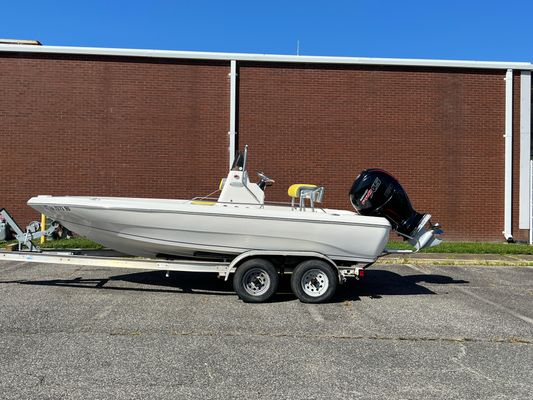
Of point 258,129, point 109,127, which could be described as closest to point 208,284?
point 258,129

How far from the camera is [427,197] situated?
13328 millimetres

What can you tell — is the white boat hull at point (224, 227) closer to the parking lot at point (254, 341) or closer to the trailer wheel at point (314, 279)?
the trailer wheel at point (314, 279)

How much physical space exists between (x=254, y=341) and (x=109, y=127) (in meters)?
9.46

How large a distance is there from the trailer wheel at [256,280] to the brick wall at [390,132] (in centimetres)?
654

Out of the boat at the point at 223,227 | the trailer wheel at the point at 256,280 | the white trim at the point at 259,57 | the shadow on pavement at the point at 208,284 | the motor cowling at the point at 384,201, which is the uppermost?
the white trim at the point at 259,57

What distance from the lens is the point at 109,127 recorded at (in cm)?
1287

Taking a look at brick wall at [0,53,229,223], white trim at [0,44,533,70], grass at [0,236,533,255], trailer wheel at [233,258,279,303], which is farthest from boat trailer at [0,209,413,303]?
white trim at [0,44,533,70]

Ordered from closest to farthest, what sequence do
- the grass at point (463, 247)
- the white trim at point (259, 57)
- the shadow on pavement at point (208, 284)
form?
the shadow on pavement at point (208, 284), the grass at point (463, 247), the white trim at point (259, 57)

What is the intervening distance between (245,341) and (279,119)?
890 cm

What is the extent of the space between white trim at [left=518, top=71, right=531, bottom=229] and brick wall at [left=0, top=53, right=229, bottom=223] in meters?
8.21

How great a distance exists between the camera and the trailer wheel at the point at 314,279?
669cm

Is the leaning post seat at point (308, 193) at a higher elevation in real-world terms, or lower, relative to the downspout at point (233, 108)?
lower

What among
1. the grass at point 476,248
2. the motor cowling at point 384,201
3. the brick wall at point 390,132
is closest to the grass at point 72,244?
the brick wall at point 390,132

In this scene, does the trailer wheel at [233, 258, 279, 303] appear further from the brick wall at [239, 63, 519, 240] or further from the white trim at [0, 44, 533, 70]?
the white trim at [0, 44, 533, 70]
